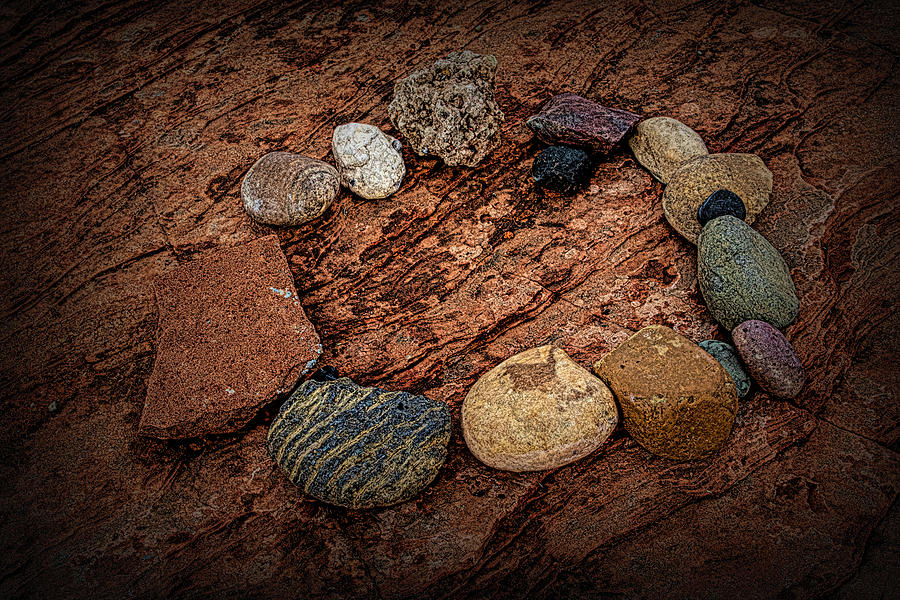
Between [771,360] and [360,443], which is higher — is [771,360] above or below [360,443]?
below

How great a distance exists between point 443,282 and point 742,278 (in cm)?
185

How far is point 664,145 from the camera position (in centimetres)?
410

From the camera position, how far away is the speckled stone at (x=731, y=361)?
3.04 m

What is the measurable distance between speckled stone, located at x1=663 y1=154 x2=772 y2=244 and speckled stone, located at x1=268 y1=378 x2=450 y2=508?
2141 millimetres

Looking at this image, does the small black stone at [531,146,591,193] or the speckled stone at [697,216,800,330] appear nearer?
the speckled stone at [697,216,800,330]

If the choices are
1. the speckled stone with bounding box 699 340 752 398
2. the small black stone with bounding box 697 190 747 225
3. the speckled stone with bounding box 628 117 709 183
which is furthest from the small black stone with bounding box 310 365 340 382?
the speckled stone with bounding box 628 117 709 183

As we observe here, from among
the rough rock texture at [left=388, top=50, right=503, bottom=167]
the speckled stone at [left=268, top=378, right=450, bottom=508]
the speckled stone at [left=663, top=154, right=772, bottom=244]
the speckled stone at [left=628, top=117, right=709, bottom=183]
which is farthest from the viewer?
the rough rock texture at [left=388, top=50, right=503, bottom=167]

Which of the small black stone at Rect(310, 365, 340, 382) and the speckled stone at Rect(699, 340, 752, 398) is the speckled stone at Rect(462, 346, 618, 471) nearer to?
the speckled stone at Rect(699, 340, 752, 398)

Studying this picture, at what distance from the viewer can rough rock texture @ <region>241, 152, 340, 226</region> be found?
12.9 ft

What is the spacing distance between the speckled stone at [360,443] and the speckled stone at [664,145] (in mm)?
2532

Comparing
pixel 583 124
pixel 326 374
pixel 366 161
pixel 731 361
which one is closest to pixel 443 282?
pixel 326 374

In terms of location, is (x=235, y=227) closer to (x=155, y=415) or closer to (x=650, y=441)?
(x=155, y=415)

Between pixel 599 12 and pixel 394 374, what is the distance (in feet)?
14.4

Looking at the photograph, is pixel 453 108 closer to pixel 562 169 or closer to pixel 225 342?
pixel 562 169
